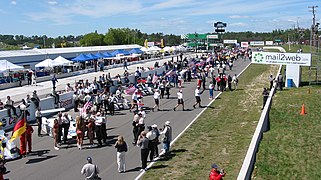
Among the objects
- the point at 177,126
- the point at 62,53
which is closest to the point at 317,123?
the point at 177,126

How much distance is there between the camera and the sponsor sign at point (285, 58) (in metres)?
33.2

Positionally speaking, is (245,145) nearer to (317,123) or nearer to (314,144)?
(314,144)

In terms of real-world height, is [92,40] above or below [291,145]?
above

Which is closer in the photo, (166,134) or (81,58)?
(166,134)

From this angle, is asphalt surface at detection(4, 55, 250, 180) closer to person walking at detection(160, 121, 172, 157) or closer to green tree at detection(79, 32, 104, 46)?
person walking at detection(160, 121, 172, 157)

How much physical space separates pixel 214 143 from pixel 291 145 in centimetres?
332

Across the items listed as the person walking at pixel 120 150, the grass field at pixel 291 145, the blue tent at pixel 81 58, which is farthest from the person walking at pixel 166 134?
the blue tent at pixel 81 58

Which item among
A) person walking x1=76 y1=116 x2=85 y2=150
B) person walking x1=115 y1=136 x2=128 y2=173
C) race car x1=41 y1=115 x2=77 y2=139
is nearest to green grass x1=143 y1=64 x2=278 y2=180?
person walking x1=115 y1=136 x2=128 y2=173

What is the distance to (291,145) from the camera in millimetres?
16484

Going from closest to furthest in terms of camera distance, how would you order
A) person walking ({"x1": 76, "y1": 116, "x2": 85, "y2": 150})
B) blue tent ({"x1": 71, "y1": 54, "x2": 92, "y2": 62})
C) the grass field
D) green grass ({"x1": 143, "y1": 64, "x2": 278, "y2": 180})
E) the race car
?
green grass ({"x1": 143, "y1": 64, "x2": 278, "y2": 180}) < the grass field < person walking ({"x1": 76, "y1": 116, "x2": 85, "y2": 150}) < the race car < blue tent ({"x1": 71, "y1": 54, "x2": 92, "y2": 62})

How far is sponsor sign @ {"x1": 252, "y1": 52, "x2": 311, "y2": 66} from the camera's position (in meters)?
33.2

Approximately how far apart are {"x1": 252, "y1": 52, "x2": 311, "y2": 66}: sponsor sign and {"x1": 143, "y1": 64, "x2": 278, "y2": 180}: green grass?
845 cm

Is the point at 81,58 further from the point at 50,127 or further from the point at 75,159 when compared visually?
the point at 75,159

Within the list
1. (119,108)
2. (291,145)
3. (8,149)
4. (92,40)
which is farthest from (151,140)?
(92,40)
